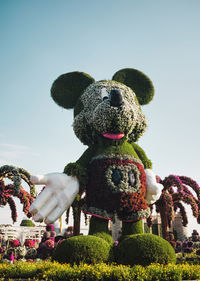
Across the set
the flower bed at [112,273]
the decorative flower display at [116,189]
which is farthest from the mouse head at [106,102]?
the flower bed at [112,273]

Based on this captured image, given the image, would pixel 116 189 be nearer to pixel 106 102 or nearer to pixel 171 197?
pixel 106 102

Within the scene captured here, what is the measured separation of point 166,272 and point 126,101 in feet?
12.4

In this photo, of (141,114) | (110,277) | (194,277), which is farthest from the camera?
(141,114)

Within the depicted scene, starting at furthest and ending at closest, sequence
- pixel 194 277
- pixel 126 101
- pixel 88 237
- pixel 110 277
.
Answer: pixel 126 101 → pixel 88 237 → pixel 194 277 → pixel 110 277

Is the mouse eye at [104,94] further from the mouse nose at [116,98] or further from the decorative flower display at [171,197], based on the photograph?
the decorative flower display at [171,197]

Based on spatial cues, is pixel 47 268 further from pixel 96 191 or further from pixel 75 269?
pixel 96 191

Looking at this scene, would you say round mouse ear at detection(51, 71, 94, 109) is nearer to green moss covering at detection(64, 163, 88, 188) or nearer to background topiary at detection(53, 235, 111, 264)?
green moss covering at detection(64, 163, 88, 188)

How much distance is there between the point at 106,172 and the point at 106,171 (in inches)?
0.9

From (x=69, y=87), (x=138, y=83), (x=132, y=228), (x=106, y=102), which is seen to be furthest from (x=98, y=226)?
(x=138, y=83)

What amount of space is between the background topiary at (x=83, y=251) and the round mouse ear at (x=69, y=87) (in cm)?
386

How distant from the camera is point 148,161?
24.3ft

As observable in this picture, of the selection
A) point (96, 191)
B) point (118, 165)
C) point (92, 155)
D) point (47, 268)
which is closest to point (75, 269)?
point (47, 268)

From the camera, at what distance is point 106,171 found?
6.42 meters

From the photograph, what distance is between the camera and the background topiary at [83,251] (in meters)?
5.46
